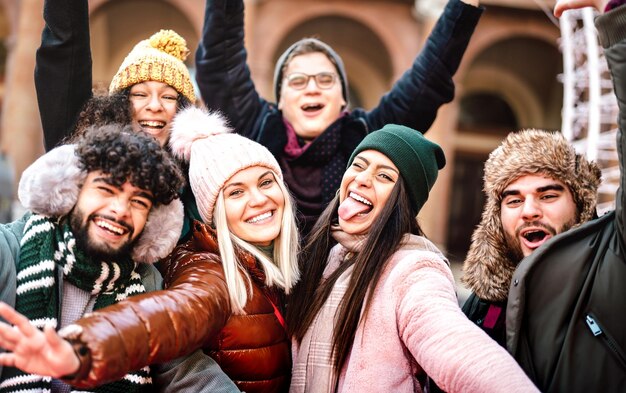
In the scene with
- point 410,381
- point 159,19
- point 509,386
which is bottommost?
point 410,381

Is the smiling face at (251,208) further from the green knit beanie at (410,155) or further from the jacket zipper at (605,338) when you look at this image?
the jacket zipper at (605,338)

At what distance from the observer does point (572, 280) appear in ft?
7.06

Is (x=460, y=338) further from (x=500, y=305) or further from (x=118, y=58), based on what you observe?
(x=118, y=58)

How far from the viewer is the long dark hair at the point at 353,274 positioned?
235 cm

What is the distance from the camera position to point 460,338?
6.25 feet

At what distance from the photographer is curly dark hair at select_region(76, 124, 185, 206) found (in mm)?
2244

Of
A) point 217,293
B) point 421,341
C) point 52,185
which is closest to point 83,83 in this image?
point 52,185

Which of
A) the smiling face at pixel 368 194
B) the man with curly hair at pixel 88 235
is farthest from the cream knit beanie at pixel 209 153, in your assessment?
the smiling face at pixel 368 194

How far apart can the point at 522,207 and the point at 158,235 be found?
156 centimetres

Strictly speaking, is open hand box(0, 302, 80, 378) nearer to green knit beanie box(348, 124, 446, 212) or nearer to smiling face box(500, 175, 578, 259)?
green knit beanie box(348, 124, 446, 212)

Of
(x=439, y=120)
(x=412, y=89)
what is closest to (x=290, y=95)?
(x=412, y=89)

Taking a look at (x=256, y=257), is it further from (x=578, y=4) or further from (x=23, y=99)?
(x=23, y=99)

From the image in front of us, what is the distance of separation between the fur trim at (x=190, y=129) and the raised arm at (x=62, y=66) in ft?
1.74

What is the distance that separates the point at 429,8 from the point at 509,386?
37.3 feet
